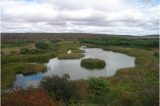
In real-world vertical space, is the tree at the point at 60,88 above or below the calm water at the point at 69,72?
above

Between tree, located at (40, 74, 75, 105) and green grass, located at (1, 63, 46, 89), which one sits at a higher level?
tree, located at (40, 74, 75, 105)

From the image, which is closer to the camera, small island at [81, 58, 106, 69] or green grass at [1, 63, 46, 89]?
green grass at [1, 63, 46, 89]

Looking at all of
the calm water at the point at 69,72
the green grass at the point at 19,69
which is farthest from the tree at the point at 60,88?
the green grass at the point at 19,69

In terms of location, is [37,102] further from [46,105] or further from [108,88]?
[108,88]

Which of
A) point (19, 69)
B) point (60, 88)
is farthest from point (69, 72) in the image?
point (60, 88)

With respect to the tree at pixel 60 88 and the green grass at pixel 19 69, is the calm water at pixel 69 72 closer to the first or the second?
the green grass at pixel 19 69

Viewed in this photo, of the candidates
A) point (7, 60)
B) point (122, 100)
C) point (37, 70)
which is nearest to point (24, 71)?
point (37, 70)

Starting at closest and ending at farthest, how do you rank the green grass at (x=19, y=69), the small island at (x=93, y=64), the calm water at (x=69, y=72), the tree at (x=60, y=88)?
the tree at (x=60, y=88) < the calm water at (x=69, y=72) < the green grass at (x=19, y=69) < the small island at (x=93, y=64)

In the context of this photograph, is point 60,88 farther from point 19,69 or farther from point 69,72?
point 19,69

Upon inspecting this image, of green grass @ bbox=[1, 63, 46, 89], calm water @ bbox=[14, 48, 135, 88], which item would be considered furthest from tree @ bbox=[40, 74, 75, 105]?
green grass @ bbox=[1, 63, 46, 89]

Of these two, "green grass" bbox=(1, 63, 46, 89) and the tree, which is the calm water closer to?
"green grass" bbox=(1, 63, 46, 89)

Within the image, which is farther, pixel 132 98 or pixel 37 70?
pixel 37 70
